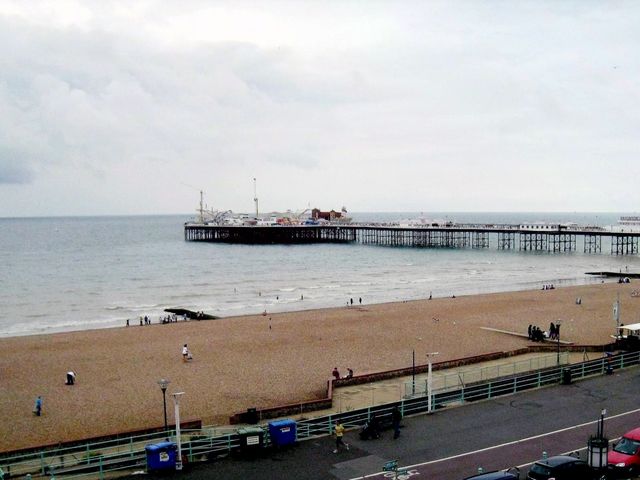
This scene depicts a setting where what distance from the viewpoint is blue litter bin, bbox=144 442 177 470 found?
13.7 meters

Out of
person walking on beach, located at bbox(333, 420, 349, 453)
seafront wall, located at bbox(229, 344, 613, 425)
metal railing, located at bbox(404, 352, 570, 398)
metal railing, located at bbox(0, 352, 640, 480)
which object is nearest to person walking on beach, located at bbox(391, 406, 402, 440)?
metal railing, located at bbox(0, 352, 640, 480)

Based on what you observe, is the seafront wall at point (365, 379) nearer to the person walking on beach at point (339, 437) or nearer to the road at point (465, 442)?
the person walking on beach at point (339, 437)

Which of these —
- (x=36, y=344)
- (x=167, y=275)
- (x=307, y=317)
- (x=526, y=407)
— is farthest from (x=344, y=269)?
(x=526, y=407)

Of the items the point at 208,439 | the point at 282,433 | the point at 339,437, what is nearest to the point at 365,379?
the point at 339,437

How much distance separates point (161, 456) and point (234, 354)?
632 inches

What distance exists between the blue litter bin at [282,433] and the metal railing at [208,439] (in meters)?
0.27

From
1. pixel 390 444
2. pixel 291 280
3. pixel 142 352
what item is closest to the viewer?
pixel 390 444

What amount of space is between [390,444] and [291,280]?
51605mm

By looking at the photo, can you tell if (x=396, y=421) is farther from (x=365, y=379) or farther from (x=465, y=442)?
(x=365, y=379)

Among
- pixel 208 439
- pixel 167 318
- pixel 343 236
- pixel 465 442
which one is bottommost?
pixel 167 318

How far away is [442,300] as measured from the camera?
161ft

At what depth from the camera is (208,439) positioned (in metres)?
15.0

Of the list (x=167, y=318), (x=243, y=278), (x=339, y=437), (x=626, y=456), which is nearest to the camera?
(x=626, y=456)

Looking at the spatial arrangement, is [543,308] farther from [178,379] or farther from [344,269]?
[344,269]
